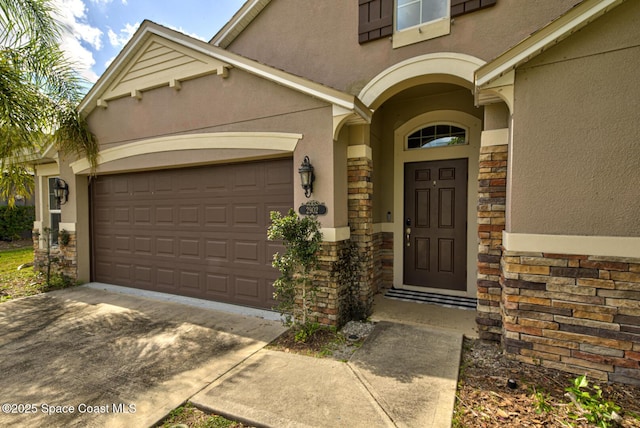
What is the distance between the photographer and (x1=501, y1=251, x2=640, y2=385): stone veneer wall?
104 inches

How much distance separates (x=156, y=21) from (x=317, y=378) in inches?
237

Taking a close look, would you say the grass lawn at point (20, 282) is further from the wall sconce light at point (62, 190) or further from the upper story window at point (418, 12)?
the upper story window at point (418, 12)

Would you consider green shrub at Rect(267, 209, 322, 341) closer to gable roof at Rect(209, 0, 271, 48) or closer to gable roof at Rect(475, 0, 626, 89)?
gable roof at Rect(475, 0, 626, 89)

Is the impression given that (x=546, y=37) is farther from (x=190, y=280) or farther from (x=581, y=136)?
(x=190, y=280)

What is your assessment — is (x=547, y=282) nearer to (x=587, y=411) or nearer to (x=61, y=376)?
(x=587, y=411)

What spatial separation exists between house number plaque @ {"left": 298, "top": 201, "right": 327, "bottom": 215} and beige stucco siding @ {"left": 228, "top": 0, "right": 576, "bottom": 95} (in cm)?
204

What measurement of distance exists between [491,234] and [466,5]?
3116mm

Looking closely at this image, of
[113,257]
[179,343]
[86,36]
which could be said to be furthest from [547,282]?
[86,36]

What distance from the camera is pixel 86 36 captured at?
6.06 m

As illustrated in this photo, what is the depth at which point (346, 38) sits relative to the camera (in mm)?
4840

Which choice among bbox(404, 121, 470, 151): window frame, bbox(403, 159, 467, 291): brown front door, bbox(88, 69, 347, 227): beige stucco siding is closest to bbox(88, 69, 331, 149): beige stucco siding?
bbox(88, 69, 347, 227): beige stucco siding

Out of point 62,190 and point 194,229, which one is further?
point 62,190

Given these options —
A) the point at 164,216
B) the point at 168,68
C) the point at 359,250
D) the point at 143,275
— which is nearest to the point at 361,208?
the point at 359,250

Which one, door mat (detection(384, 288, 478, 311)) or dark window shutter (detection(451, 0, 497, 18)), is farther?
door mat (detection(384, 288, 478, 311))
